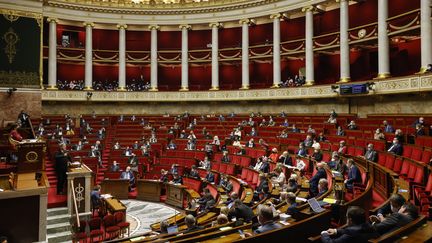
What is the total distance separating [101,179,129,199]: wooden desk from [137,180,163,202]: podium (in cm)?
50

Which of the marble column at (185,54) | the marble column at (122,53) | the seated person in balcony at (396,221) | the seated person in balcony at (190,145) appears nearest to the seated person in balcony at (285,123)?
the seated person in balcony at (190,145)

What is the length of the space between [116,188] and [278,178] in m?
6.84

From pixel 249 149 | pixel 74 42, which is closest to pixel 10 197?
pixel 249 149

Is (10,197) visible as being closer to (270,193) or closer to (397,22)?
(270,193)

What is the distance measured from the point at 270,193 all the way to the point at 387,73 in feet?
37.0

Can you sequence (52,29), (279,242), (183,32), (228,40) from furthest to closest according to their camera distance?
(228,40) → (183,32) → (52,29) → (279,242)

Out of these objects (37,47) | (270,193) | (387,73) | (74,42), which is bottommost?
(270,193)

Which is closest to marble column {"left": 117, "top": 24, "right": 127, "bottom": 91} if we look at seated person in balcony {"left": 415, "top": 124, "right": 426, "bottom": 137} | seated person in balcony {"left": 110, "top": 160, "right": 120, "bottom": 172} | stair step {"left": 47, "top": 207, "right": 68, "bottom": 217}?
seated person in balcony {"left": 110, "top": 160, "right": 120, "bottom": 172}

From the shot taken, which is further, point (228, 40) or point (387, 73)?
point (228, 40)

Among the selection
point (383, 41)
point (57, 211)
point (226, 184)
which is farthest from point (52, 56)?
point (383, 41)


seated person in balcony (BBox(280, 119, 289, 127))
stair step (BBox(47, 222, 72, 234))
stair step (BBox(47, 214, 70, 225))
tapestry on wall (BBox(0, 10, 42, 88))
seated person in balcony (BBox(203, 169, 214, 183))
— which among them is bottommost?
stair step (BBox(47, 222, 72, 234))

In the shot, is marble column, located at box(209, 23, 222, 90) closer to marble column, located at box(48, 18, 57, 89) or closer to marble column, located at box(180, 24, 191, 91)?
marble column, located at box(180, 24, 191, 91)

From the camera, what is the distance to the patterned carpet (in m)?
9.75

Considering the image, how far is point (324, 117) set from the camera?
57.5ft
